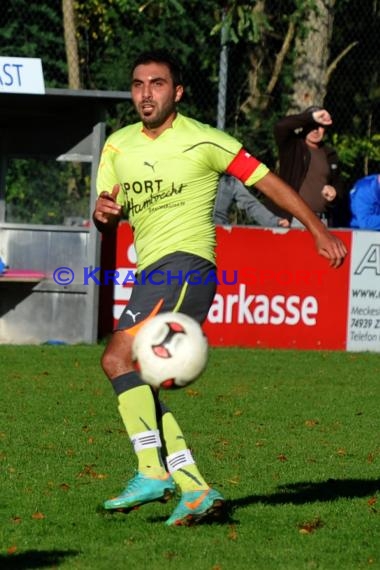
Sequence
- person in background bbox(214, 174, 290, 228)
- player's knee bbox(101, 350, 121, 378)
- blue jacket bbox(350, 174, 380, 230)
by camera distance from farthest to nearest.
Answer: blue jacket bbox(350, 174, 380, 230), person in background bbox(214, 174, 290, 228), player's knee bbox(101, 350, 121, 378)

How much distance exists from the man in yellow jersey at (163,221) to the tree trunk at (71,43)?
11872 mm

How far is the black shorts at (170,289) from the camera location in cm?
685

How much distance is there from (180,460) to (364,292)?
29.7 feet

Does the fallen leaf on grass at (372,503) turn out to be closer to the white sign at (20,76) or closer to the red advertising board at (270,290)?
the red advertising board at (270,290)

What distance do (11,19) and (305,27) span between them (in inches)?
163

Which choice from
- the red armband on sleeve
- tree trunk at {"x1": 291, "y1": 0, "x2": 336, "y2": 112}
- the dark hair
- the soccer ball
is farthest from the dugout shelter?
the soccer ball

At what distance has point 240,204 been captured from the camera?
52.3ft

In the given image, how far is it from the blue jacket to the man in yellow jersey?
30.0 ft

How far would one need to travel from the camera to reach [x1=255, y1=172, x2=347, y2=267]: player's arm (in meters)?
6.65

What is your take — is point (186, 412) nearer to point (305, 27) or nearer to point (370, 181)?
point (370, 181)

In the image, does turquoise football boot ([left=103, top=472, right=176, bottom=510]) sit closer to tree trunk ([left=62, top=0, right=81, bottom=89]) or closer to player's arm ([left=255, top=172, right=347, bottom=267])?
player's arm ([left=255, top=172, right=347, bottom=267])

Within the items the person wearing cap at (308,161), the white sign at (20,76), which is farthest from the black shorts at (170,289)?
the person wearing cap at (308,161)

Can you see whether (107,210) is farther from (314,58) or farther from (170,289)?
(314,58)

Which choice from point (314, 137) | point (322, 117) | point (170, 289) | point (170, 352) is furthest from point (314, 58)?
point (170, 352)
